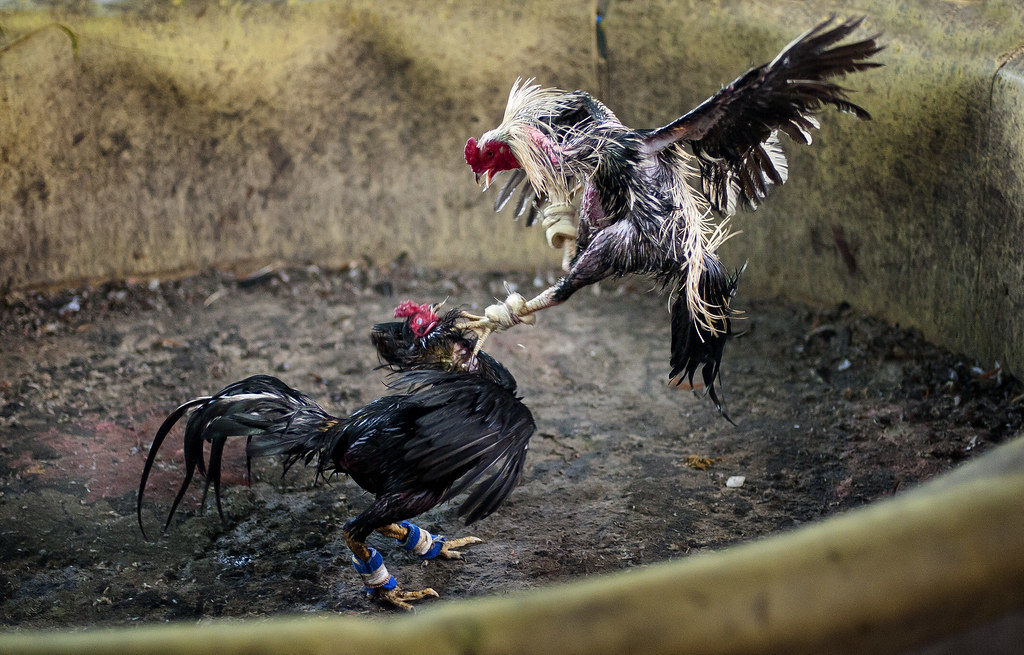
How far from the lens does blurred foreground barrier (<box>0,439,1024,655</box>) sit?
3.36ft

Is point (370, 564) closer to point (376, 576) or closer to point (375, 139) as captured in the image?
point (376, 576)

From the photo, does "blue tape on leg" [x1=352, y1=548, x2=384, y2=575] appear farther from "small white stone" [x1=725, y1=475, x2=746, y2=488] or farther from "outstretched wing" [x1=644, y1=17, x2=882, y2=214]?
"outstretched wing" [x1=644, y1=17, x2=882, y2=214]

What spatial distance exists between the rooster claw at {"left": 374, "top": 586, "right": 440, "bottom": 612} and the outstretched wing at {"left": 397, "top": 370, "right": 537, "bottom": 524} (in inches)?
14.6

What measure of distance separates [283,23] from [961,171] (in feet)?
11.2

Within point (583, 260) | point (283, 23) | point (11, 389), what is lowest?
point (11, 389)

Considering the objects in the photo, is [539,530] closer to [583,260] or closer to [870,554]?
[583,260]

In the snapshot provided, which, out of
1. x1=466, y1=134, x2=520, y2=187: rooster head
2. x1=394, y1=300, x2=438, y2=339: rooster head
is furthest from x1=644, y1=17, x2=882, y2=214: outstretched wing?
x1=394, y1=300, x2=438, y2=339: rooster head

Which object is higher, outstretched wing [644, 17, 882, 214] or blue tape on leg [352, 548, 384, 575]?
outstretched wing [644, 17, 882, 214]

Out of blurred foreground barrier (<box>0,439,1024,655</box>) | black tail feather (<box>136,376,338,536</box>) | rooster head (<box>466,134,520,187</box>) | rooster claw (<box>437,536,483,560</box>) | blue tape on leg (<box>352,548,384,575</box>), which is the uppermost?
rooster head (<box>466,134,520,187</box>)

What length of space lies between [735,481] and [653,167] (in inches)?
51.4

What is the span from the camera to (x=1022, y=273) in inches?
137

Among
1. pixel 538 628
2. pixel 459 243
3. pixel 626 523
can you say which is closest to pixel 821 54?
pixel 626 523

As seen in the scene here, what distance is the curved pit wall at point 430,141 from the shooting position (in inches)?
148

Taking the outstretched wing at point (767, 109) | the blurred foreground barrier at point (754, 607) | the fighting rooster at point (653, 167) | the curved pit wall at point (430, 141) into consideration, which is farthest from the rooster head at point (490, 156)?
the curved pit wall at point (430, 141)
